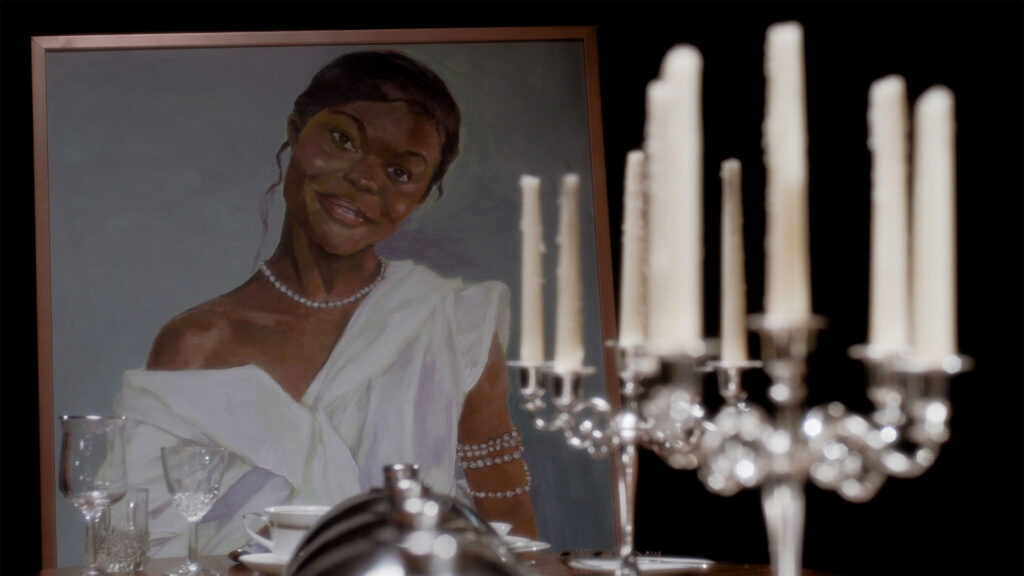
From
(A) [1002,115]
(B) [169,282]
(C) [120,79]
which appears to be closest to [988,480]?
(A) [1002,115]

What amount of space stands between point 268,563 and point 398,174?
2.27 meters

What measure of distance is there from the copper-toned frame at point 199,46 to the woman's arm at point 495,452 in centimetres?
36

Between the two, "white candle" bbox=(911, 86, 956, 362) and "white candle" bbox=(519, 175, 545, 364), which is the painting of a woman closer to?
"white candle" bbox=(519, 175, 545, 364)

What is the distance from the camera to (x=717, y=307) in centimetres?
362

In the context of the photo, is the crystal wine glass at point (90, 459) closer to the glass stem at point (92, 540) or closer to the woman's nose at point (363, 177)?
the glass stem at point (92, 540)

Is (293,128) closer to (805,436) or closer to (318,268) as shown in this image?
(318,268)

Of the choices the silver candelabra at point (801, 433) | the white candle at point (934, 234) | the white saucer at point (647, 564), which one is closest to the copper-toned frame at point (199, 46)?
the white saucer at point (647, 564)

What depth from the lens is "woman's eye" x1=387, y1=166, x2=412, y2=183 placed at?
151 inches

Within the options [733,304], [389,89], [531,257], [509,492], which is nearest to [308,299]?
[389,89]

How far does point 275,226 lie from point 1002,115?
218cm

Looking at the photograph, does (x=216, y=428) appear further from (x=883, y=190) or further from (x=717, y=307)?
(x=883, y=190)

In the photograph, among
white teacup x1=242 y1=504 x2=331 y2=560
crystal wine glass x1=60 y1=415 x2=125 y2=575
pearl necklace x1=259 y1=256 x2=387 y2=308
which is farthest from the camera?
pearl necklace x1=259 y1=256 x2=387 y2=308

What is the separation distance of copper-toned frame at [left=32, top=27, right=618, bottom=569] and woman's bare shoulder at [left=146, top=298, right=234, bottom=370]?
0.34m

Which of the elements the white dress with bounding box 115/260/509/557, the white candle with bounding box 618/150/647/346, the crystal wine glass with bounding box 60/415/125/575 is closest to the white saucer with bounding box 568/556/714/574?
the white candle with bounding box 618/150/647/346
